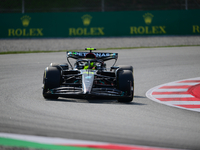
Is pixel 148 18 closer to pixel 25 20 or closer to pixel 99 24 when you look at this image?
pixel 99 24

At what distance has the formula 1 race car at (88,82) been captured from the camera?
7.52 metres

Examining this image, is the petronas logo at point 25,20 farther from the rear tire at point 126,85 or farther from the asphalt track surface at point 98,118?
the rear tire at point 126,85

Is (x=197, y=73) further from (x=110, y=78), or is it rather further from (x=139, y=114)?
(x=139, y=114)

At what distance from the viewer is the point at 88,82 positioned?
25.1 ft

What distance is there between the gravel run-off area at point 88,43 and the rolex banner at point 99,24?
813mm

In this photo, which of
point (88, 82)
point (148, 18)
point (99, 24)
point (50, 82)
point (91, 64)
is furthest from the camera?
point (99, 24)

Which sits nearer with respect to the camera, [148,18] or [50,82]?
[50,82]

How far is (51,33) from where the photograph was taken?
26109 mm

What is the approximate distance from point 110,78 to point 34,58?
8534 mm

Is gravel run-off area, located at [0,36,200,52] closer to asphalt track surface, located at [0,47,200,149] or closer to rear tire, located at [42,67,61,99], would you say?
asphalt track surface, located at [0,47,200,149]

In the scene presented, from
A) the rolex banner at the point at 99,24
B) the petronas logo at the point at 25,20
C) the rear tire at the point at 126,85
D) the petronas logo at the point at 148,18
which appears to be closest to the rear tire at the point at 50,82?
the rear tire at the point at 126,85

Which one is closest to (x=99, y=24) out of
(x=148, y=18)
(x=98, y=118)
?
(x=148, y=18)

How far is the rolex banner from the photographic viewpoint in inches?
1021

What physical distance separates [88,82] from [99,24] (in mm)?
19224
